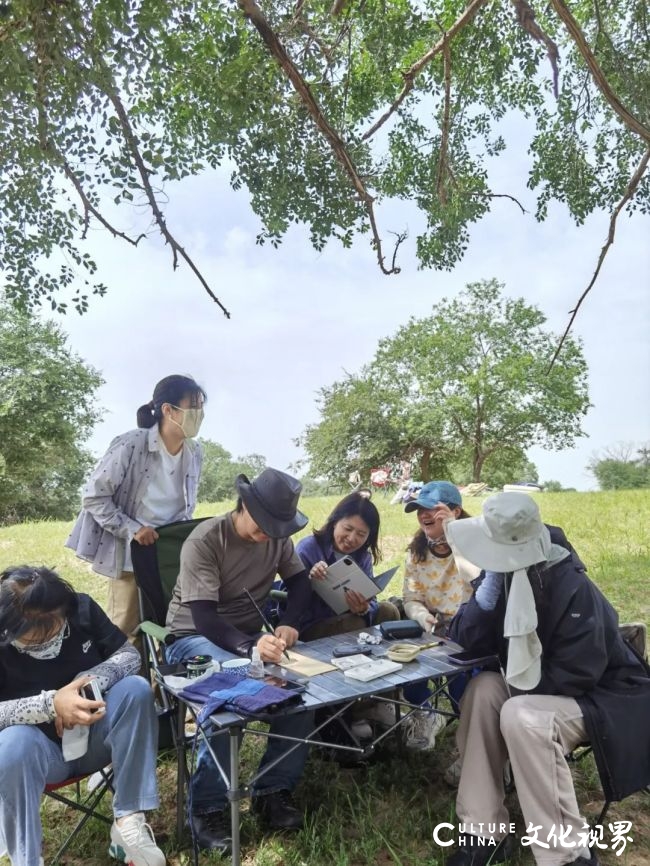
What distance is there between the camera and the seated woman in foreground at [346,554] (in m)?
3.03

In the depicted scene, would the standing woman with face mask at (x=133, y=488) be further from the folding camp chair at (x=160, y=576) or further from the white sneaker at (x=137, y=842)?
the white sneaker at (x=137, y=842)

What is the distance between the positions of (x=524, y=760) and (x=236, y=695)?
2.86 ft

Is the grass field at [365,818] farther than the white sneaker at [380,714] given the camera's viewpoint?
No

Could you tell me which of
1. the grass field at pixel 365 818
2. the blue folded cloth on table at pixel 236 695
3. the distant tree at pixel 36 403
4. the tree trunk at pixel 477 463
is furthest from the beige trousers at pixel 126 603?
the tree trunk at pixel 477 463

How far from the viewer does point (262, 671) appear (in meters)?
2.23

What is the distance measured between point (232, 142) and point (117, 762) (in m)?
4.21

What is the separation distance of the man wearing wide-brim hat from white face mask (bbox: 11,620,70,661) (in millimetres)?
443

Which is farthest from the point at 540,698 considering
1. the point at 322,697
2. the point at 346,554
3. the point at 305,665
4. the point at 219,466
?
the point at 219,466

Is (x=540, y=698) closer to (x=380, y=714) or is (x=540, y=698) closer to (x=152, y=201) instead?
(x=380, y=714)

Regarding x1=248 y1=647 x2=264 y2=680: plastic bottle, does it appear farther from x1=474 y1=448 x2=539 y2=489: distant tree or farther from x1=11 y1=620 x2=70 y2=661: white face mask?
x1=474 y1=448 x2=539 y2=489: distant tree

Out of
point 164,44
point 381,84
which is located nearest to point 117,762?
point 164,44

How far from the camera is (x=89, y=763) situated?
2.11 metres

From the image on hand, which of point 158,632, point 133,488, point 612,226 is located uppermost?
point 612,226

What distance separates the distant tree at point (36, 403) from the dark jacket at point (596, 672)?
21.0 meters
